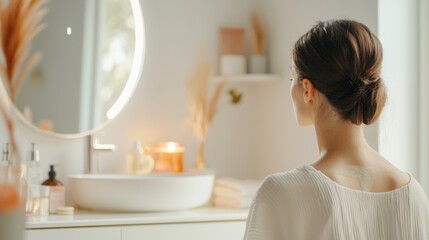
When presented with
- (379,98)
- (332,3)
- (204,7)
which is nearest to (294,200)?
(379,98)

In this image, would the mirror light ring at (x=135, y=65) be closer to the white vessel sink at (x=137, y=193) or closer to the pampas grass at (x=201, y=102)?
the pampas grass at (x=201, y=102)

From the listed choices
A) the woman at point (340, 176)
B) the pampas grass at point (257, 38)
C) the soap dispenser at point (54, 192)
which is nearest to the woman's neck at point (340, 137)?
the woman at point (340, 176)

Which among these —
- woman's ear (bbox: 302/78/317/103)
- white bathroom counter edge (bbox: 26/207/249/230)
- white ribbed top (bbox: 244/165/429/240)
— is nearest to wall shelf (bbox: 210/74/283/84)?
white bathroom counter edge (bbox: 26/207/249/230)

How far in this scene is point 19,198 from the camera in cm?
78

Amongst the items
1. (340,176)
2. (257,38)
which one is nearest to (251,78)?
(257,38)

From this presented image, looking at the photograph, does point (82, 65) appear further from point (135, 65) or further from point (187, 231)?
point (187, 231)

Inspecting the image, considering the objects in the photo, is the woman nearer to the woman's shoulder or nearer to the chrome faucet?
the woman's shoulder

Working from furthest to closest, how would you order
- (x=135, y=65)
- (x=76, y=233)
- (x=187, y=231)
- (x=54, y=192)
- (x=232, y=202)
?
(x=135, y=65), (x=232, y=202), (x=54, y=192), (x=187, y=231), (x=76, y=233)

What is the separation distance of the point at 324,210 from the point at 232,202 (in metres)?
1.26

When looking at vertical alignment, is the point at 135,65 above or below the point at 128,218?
above

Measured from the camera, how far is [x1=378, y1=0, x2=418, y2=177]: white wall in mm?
2457

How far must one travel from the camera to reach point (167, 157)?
284cm

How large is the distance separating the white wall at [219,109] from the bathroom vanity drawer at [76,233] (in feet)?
1.65

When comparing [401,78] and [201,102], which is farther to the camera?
[201,102]
